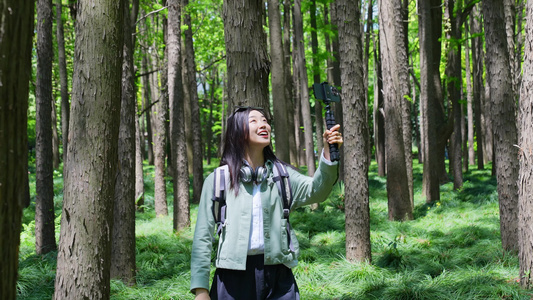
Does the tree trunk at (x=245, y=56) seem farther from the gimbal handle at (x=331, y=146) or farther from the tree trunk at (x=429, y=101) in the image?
the tree trunk at (x=429, y=101)

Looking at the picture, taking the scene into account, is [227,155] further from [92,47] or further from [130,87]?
[130,87]

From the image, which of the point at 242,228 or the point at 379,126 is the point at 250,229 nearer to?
the point at 242,228

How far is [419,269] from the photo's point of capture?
7.07 meters

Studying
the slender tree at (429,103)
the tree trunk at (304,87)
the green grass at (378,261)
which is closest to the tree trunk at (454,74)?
the slender tree at (429,103)

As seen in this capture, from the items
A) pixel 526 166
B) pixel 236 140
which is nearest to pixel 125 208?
pixel 236 140

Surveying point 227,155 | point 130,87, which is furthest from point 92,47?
point 130,87

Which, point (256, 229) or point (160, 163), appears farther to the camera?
point (160, 163)

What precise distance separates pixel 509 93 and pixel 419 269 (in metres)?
2.86

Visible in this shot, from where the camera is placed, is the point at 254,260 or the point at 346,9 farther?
the point at 346,9

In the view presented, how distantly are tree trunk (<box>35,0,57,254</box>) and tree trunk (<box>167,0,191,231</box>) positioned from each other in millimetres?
2705

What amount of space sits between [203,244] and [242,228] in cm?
25

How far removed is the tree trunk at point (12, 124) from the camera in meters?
1.64

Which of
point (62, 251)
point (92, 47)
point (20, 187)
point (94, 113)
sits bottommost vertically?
point (62, 251)

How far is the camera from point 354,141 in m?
7.55
